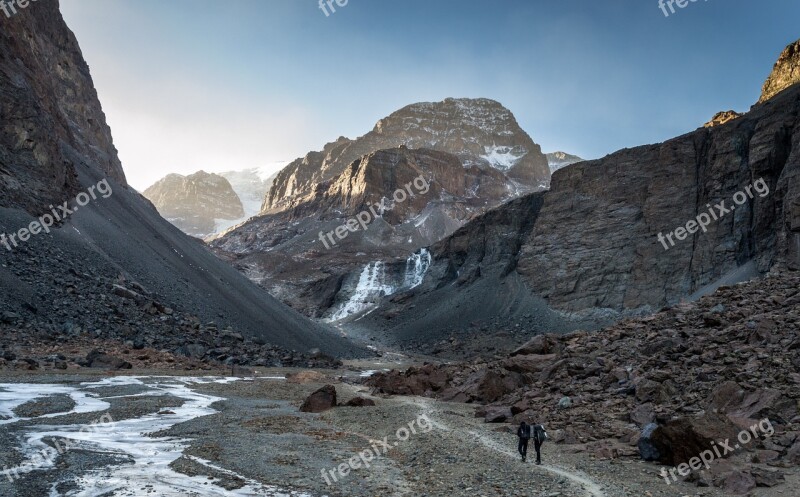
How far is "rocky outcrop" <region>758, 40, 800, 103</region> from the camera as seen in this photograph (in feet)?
325

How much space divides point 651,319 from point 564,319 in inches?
2239

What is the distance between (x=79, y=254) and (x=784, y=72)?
124854 mm

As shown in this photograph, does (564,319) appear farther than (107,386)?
Yes

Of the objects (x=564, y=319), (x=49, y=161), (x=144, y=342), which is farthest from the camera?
(x=564, y=319)

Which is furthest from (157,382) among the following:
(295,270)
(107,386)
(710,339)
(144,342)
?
(295,270)

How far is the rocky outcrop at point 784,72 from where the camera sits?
99.1 m

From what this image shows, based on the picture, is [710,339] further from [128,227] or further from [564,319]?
[564,319]

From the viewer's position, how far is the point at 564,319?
84.4 meters

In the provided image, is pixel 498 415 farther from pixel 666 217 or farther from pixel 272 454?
pixel 666 217

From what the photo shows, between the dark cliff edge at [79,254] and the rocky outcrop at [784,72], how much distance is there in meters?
97.4

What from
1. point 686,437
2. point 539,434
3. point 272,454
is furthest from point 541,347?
point 272,454

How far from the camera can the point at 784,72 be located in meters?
102

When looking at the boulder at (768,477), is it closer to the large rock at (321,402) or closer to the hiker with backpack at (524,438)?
the hiker with backpack at (524,438)

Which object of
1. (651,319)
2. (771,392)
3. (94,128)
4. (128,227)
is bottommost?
(771,392)
